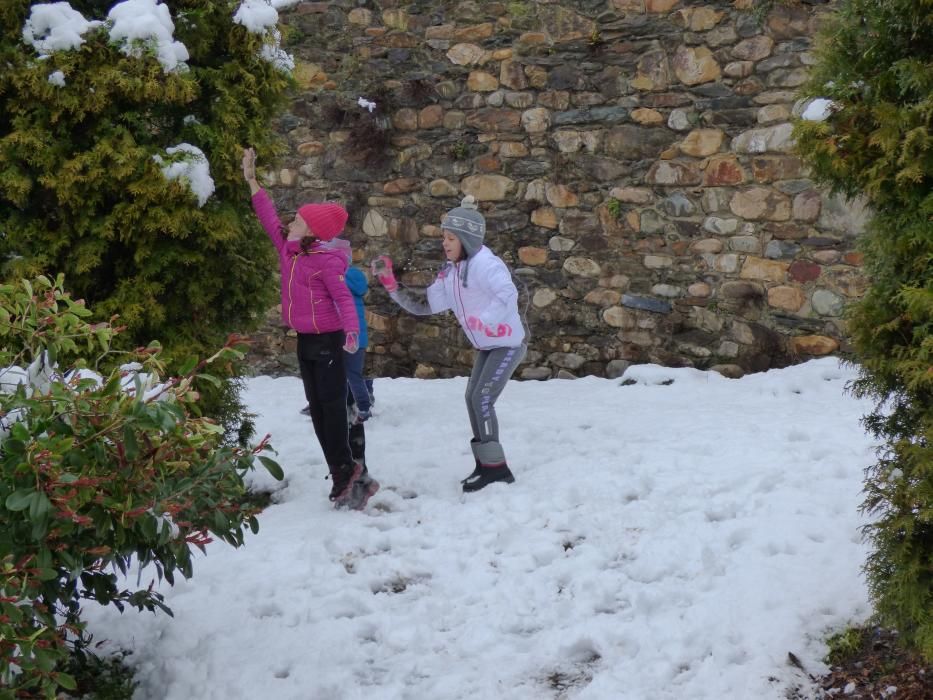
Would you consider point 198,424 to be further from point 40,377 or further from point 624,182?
point 624,182

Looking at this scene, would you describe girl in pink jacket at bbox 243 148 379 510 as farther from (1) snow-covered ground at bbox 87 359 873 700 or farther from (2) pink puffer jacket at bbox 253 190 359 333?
(1) snow-covered ground at bbox 87 359 873 700

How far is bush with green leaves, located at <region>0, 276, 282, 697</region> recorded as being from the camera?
229 cm

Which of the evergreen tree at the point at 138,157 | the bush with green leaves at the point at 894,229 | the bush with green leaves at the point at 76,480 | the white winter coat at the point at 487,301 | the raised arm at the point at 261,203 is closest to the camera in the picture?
the bush with green leaves at the point at 76,480

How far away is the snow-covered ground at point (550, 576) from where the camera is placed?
324 cm

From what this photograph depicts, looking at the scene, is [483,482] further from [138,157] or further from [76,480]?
[76,480]

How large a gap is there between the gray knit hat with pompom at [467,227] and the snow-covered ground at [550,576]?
1.25 meters

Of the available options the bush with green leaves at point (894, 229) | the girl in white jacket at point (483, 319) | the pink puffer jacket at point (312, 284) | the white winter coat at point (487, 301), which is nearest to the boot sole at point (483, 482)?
the girl in white jacket at point (483, 319)

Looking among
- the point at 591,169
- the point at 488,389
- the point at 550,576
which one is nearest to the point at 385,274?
the point at 488,389

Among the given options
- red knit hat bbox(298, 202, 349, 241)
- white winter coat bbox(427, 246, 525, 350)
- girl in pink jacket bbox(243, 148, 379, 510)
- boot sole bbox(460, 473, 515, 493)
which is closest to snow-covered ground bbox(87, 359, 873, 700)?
boot sole bbox(460, 473, 515, 493)

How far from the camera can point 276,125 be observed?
7.80m

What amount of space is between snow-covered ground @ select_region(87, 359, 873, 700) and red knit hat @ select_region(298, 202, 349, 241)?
1377mm

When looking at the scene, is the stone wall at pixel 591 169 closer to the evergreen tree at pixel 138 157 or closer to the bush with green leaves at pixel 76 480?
the evergreen tree at pixel 138 157

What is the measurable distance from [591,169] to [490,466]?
2.89 m

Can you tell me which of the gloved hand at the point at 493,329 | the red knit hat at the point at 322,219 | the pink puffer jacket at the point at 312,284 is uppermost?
the red knit hat at the point at 322,219
